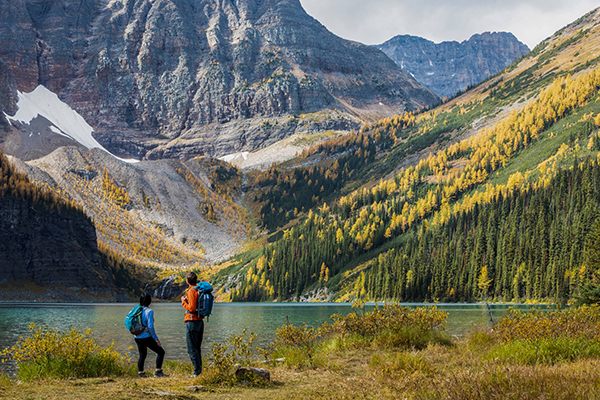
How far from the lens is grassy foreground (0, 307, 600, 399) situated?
8297 mm

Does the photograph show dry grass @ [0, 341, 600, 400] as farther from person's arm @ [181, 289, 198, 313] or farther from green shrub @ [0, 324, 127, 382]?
person's arm @ [181, 289, 198, 313]

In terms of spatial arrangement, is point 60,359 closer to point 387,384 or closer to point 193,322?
point 193,322

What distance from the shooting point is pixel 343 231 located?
19362 centimetres

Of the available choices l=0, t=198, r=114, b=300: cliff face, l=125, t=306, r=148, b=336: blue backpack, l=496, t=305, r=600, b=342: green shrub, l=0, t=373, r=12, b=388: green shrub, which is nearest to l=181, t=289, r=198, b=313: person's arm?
l=125, t=306, r=148, b=336: blue backpack

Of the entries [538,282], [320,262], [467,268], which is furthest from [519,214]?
[320,262]

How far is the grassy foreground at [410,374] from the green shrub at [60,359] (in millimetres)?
804

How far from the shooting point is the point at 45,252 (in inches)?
6452

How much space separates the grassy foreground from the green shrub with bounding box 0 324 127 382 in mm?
804

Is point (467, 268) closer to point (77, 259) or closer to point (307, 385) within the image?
point (307, 385)

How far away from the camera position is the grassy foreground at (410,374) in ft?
27.2

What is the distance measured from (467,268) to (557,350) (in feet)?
403

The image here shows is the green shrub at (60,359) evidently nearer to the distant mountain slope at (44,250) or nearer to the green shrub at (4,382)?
the green shrub at (4,382)

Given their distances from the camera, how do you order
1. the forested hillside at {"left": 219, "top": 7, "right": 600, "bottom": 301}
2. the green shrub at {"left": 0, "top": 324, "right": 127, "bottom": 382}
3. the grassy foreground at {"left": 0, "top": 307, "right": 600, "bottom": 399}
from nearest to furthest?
the grassy foreground at {"left": 0, "top": 307, "right": 600, "bottom": 399}, the green shrub at {"left": 0, "top": 324, "right": 127, "bottom": 382}, the forested hillside at {"left": 219, "top": 7, "right": 600, "bottom": 301}

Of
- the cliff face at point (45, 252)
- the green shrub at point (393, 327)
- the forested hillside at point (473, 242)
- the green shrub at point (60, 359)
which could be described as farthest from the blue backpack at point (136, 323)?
the cliff face at point (45, 252)
